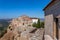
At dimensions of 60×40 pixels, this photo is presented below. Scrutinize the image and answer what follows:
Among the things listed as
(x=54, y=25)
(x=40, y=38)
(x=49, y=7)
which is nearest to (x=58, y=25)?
(x=54, y=25)

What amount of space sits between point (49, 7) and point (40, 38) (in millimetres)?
3107

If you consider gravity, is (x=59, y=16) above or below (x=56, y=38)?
above

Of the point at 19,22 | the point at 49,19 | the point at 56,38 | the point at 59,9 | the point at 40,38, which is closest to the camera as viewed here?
the point at 59,9

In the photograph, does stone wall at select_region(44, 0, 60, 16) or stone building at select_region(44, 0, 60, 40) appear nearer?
stone wall at select_region(44, 0, 60, 16)

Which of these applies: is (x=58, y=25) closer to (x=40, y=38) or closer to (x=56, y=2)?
A: (x=56, y=2)

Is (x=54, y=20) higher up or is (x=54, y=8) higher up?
(x=54, y=8)

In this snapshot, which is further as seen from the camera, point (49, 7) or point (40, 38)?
point (40, 38)

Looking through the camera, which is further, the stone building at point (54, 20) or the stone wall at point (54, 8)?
the stone building at point (54, 20)

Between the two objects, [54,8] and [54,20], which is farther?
[54,20]

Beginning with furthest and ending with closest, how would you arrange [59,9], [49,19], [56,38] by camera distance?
[49,19] → [56,38] → [59,9]

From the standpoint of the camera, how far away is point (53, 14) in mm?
8719

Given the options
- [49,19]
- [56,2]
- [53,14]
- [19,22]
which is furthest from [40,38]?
[19,22]

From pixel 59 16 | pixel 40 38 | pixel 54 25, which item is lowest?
pixel 40 38

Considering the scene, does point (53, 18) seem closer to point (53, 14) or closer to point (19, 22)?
point (53, 14)
